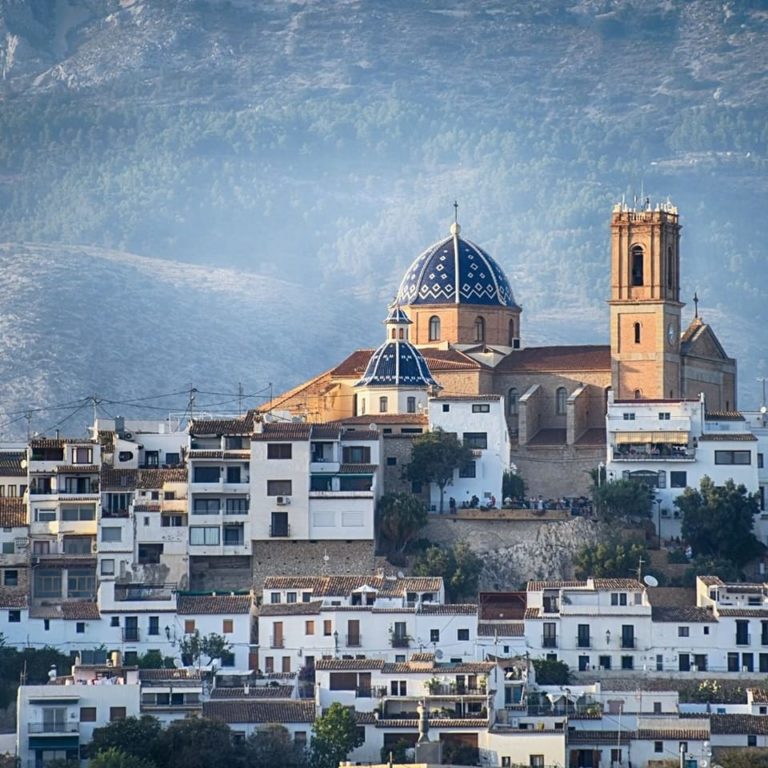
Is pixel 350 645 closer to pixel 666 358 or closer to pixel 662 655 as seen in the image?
pixel 662 655

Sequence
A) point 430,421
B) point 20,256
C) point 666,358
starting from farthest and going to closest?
point 20,256 < point 666,358 < point 430,421

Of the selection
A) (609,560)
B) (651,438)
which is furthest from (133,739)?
(651,438)

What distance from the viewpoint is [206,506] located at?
83.4 meters

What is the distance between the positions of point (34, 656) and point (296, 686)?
692 centimetres

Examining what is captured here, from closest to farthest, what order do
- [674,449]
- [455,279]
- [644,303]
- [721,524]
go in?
[721,524] → [674,449] → [644,303] → [455,279]

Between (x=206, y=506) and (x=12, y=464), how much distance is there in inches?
299

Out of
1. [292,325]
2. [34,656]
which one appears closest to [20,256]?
[292,325]

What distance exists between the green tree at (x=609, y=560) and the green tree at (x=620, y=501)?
83.5 inches

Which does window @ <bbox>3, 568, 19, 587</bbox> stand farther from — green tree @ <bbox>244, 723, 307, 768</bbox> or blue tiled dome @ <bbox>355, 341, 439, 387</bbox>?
blue tiled dome @ <bbox>355, 341, 439, 387</bbox>

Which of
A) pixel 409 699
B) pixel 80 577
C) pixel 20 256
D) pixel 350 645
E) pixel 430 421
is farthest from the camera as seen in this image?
pixel 20 256

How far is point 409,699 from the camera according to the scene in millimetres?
70625

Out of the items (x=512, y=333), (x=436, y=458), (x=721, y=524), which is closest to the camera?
(x=721, y=524)

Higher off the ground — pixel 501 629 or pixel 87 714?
pixel 501 629

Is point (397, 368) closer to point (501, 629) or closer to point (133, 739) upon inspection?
point (501, 629)
